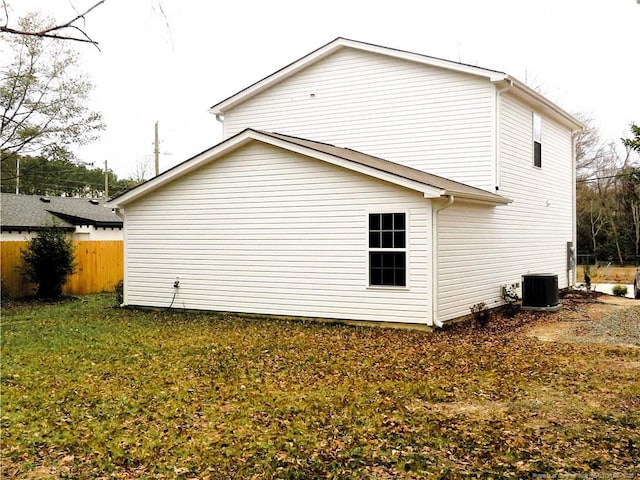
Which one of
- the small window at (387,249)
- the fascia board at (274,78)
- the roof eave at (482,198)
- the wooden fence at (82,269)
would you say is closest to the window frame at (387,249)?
the small window at (387,249)

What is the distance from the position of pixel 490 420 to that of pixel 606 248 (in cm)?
3453

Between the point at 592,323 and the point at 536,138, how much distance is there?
599 cm

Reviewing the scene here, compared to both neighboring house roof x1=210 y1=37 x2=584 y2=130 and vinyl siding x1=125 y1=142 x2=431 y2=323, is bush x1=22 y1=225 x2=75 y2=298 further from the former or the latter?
neighboring house roof x1=210 y1=37 x2=584 y2=130

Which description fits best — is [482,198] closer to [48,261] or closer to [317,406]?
[317,406]

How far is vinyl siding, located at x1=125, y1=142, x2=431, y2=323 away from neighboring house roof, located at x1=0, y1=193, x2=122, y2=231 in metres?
8.00

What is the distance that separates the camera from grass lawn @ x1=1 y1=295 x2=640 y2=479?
4.55 m

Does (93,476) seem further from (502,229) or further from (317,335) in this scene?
(502,229)

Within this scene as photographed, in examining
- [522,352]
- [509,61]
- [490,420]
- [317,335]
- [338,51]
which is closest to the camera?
[490,420]

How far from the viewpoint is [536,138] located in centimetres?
1543

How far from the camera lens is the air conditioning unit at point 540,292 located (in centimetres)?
1324

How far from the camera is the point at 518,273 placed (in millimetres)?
14609

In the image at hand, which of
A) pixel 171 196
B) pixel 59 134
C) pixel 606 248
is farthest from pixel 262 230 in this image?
pixel 606 248

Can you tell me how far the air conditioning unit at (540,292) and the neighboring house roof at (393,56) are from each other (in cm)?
458

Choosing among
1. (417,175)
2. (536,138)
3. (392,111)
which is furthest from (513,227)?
(392,111)
